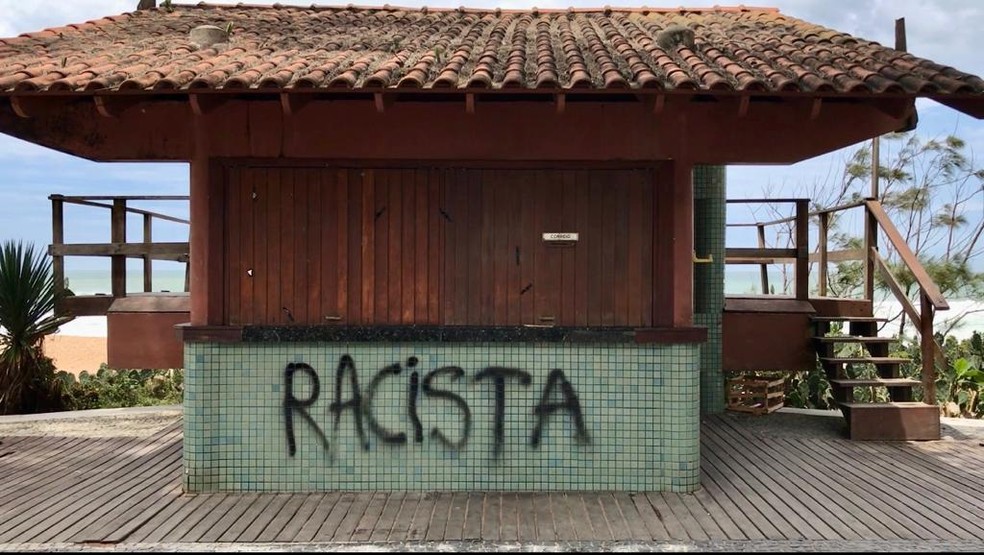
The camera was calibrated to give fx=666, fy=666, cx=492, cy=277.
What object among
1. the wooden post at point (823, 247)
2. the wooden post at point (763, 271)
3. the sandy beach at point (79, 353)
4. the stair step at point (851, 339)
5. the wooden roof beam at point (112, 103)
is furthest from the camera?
the sandy beach at point (79, 353)

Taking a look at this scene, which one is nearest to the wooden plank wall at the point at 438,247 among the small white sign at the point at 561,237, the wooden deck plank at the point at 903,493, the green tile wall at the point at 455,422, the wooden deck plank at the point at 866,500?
the small white sign at the point at 561,237

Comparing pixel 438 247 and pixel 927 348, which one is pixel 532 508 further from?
pixel 927 348

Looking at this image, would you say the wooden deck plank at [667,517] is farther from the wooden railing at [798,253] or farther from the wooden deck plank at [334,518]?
the wooden railing at [798,253]

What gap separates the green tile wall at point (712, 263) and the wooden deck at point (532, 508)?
5.90ft

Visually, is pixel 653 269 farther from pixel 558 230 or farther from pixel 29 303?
pixel 29 303

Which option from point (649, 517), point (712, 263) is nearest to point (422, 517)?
point (649, 517)

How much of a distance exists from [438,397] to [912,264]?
543cm

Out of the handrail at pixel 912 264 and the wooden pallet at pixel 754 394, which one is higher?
the handrail at pixel 912 264

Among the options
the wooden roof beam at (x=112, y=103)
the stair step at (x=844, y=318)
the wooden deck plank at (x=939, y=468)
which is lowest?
the wooden deck plank at (x=939, y=468)

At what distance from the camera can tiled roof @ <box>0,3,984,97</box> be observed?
4.45m

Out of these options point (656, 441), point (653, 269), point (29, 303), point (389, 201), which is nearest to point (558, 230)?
point (653, 269)

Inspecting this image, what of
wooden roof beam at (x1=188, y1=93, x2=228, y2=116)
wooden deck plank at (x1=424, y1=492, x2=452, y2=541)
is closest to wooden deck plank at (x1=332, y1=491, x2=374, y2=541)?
wooden deck plank at (x1=424, y1=492, x2=452, y2=541)

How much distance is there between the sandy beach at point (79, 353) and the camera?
1767cm

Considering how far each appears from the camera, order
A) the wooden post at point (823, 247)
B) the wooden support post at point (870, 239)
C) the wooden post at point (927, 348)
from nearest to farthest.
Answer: the wooden post at point (927, 348), the wooden support post at point (870, 239), the wooden post at point (823, 247)
